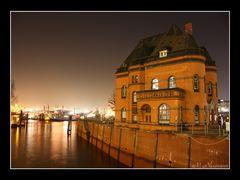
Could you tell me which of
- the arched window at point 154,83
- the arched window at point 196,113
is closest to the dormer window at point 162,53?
the arched window at point 154,83

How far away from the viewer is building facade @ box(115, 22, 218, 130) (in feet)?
78.7

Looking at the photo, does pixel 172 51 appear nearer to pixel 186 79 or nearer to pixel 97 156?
pixel 186 79

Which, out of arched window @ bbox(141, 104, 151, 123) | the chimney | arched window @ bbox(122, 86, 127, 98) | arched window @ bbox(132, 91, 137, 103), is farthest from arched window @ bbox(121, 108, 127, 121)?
the chimney

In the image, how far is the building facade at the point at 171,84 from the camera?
24.0m

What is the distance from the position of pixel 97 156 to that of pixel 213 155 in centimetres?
1741

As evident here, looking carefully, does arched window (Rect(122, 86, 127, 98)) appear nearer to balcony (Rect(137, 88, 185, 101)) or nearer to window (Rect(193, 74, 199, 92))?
balcony (Rect(137, 88, 185, 101))

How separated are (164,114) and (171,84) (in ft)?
12.8

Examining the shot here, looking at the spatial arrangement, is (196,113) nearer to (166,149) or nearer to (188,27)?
(166,149)

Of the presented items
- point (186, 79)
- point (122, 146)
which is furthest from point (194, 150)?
point (122, 146)

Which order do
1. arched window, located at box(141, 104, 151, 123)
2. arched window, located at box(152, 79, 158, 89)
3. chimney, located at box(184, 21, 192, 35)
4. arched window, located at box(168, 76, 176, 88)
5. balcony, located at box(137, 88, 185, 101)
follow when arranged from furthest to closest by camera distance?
chimney, located at box(184, 21, 192, 35) → arched window, located at box(152, 79, 158, 89) → arched window, located at box(141, 104, 151, 123) → arched window, located at box(168, 76, 176, 88) → balcony, located at box(137, 88, 185, 101)

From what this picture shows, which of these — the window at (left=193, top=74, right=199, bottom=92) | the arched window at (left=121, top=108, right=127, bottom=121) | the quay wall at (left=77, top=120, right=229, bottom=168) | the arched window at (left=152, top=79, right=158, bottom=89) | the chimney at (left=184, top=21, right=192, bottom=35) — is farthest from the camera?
the arched window at (left=121, top=108, right=127, bottom=121)

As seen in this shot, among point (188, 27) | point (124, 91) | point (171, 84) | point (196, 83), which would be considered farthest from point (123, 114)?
point (188, 27)

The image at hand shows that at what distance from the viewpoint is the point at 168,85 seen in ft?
86.0

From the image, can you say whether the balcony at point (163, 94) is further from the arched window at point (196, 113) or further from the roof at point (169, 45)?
the roof at point (169, 45)
